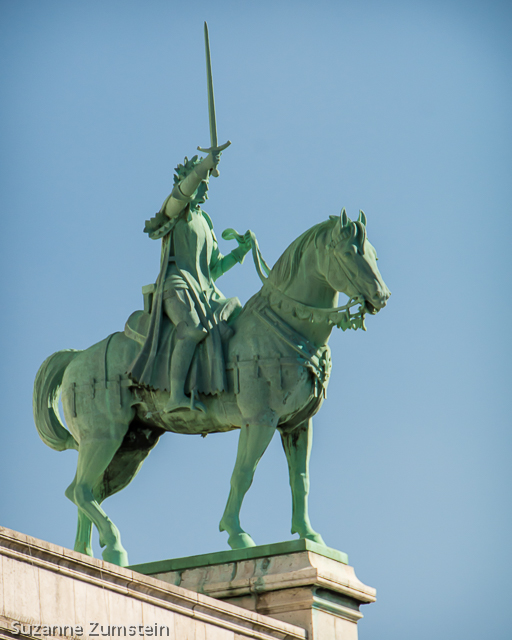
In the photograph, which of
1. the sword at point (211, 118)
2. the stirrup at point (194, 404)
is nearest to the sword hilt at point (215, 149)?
the sword at point (211, 118)

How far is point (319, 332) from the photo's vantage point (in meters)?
13.8

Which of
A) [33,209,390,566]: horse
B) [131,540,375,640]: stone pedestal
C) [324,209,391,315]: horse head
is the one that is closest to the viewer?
[131,540,375,640]: stone pedestal

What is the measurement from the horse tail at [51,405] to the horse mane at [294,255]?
2.38 metres

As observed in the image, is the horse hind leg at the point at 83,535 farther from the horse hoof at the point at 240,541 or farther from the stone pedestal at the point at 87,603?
the stone pedestal at the point at 87,603

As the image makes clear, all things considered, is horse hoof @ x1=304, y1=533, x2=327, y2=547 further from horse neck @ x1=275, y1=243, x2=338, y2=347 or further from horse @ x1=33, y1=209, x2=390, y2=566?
horse neck @ x1=275, y1=243, x2=338, y2=347

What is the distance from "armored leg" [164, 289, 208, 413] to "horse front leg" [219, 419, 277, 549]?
59cm

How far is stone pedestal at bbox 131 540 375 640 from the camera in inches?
506

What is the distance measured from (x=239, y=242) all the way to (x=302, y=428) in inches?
84.6

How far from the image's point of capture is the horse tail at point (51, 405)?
14594 millimetres

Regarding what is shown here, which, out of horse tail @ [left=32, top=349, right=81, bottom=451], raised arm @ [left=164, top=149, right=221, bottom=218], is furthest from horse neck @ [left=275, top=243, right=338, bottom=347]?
horse tail @ [left=32, top=349, right=81, bottom=451]

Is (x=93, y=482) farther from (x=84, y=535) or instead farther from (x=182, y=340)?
(x=182, y=340)

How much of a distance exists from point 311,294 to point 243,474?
1.88 metres

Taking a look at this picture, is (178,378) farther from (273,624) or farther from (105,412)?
(273,624)

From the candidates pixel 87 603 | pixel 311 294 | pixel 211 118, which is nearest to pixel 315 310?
pixel 311 294
